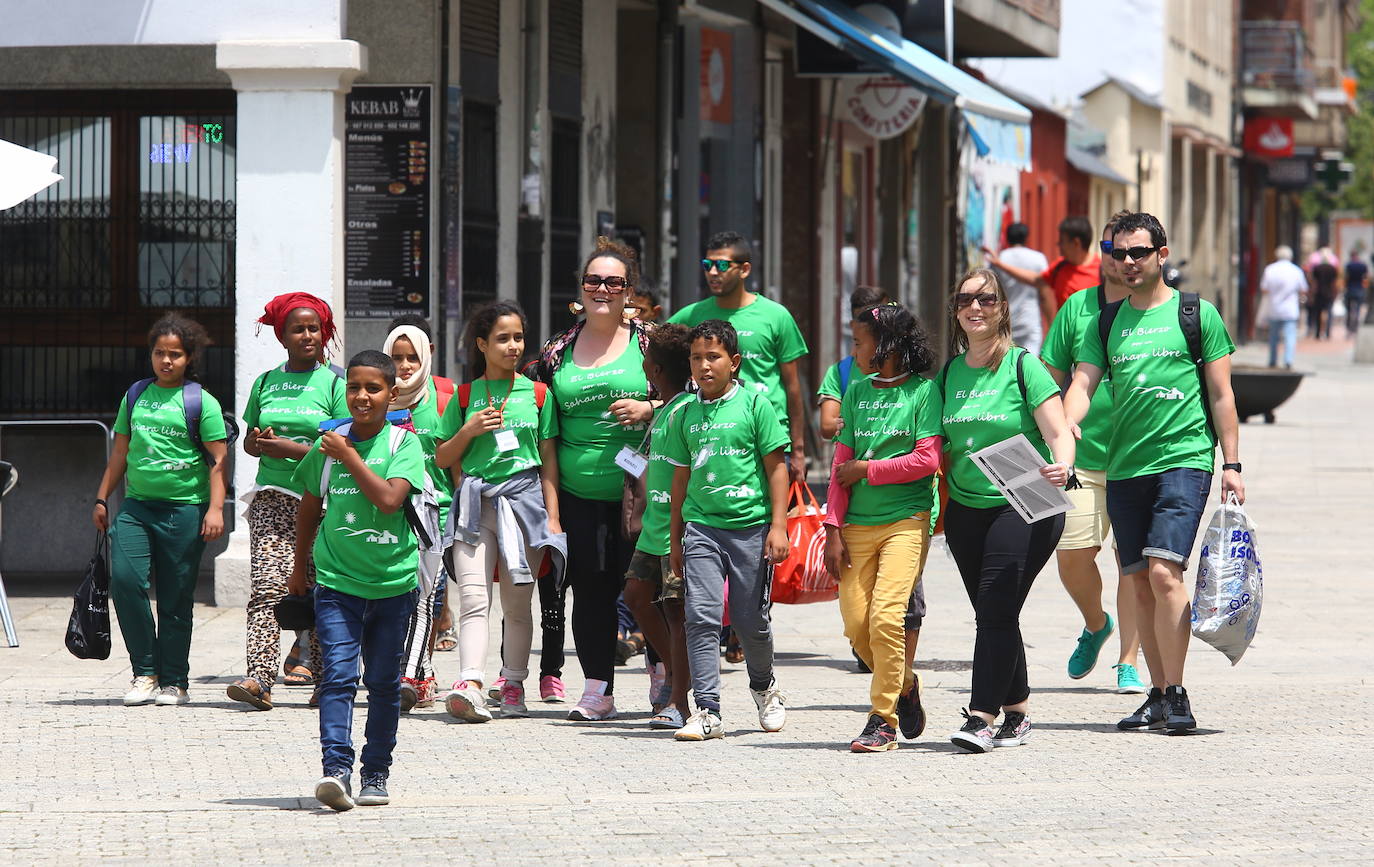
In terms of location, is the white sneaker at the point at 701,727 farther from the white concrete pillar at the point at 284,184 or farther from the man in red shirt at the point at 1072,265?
the man in red shirt at the point at 1072,265

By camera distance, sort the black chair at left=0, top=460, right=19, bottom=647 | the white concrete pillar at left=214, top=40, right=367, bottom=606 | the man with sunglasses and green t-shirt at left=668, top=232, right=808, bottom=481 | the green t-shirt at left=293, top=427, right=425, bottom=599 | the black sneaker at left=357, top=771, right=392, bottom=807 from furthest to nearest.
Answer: the white concrete pillar at left=214, top=40, right=367, bottom=606
the black chair at left=0, top=460, right=19, bottom=647
the man with sunglasses and green t-shirt at left=668, top=232, right=808, bottom=481
the green t-shirt at left=293, top=427, right=425, bottom=599
the black sneaker at left=357, top=771, right=392, bottom=807

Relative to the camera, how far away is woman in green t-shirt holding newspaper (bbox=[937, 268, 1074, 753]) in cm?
782

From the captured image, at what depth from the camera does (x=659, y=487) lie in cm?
837

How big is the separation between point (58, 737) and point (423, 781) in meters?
1.62

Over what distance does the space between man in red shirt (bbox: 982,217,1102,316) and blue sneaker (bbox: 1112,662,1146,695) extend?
4.32 metres

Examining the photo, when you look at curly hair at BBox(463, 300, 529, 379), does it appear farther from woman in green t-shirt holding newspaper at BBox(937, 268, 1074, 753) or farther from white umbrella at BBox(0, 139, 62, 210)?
white umbrella at BBox(0, 139, 62, 210)

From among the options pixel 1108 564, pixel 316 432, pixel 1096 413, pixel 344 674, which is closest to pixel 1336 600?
pixel 1108 564

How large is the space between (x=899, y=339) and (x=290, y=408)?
8.41ft

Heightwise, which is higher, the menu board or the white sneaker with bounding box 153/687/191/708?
the menu board

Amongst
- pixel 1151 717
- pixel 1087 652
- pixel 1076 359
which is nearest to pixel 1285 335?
pixel 1087 652

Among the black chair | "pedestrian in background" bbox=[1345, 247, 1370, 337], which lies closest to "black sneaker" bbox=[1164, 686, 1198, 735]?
the black chair

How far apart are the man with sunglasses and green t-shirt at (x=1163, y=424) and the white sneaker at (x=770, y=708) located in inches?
51.2

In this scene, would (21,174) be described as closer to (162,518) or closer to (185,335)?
(185,335)

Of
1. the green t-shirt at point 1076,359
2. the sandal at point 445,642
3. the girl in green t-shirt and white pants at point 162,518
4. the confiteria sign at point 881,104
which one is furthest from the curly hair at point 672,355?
the confiteria sign at point 881,104
